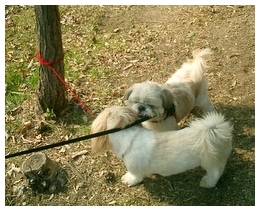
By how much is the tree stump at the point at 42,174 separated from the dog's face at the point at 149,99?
3.63 ft

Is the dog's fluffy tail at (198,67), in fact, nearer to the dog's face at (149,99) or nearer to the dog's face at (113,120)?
the dog's face at (149,99)

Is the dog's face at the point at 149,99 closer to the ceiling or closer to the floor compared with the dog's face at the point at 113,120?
closer to the ceiling

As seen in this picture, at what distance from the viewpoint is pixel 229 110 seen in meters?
4.94

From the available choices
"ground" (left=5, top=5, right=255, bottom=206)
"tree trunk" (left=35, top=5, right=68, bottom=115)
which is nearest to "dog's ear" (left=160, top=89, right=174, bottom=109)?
"ground" (left=5, top=5, right=255, bottom=206)

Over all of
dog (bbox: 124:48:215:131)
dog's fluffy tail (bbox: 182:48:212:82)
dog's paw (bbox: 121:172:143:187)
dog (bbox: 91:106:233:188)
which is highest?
dog's fluffy tail (bbox: 182:48:212:82)

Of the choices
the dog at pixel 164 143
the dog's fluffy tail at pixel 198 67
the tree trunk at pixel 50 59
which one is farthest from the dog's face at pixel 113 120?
the tree trunk at pixel 50 59

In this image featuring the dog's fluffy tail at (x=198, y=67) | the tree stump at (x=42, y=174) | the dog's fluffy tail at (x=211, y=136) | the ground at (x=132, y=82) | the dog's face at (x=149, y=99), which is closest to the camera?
the dog's fluffy tail at (x=211, y=136)

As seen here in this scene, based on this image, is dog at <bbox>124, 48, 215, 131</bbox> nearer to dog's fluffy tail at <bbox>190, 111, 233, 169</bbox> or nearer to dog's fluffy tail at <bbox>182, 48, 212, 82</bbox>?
dog's fluffy tail at <bbox>182, 48, 212, 82</bbox>

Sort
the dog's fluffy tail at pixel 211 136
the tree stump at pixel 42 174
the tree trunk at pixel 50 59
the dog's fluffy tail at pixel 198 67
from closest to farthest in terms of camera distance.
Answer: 1. the dog's fluffy tail at pixel 211 136
2. the tree stump at pixel 42 174
3. the tree trunk at pixel 50 59
4. the dog's fluffy tail at pixel 198 67

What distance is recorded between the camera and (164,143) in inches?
145

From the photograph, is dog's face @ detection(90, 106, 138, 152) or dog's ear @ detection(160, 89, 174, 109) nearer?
dog's face @ detection(90, 106, 138, 152)

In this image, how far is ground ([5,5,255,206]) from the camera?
4.16m

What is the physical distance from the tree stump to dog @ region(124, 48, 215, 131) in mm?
1092

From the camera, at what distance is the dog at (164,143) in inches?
140
